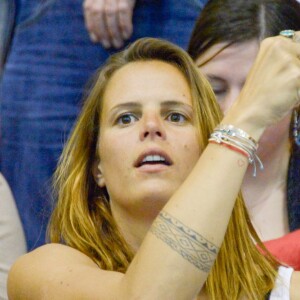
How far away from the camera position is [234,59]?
145 centimetres

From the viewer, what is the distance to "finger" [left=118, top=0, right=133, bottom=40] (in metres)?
1.44

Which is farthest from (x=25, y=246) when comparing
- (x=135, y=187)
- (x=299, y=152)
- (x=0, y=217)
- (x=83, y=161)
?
(x=299, y=152)

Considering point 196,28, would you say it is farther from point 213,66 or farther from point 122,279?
point 122,279

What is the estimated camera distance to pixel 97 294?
3.38 ft

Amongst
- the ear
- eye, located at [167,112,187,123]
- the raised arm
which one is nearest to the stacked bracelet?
the raised arm

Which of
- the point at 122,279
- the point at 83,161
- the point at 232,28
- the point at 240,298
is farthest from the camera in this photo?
the point at 232,28

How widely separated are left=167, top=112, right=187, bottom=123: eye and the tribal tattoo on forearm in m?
0.26

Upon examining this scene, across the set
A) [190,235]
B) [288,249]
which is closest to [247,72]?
[288,249]

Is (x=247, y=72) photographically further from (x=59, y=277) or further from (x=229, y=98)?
(x=59, y=277)

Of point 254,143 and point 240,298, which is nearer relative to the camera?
point 254,143

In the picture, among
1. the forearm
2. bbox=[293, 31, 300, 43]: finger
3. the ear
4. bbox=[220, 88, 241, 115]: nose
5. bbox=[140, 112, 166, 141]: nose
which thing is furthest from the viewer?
bbox=[220, 88, 241, 115]: nose

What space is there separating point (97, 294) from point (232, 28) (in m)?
0.62

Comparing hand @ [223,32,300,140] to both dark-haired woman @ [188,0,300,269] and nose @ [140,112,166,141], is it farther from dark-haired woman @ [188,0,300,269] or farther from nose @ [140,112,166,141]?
dark-haired woman @ [188,0,300,269]

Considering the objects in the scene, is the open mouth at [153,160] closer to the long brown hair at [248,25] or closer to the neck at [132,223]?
the neck at [132,223]
